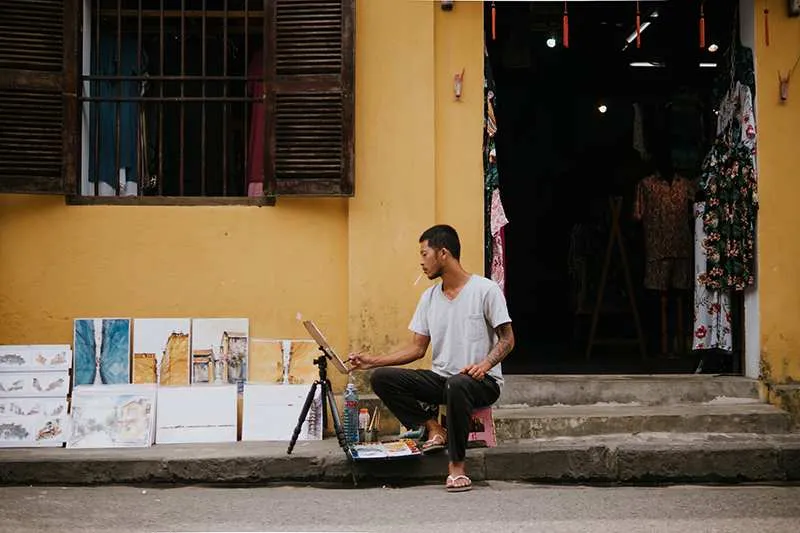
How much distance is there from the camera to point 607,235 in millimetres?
11914

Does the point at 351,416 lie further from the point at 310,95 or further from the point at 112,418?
the point at 310,95

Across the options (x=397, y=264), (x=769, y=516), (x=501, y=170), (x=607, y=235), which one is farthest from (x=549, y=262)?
(x=769, y=516)

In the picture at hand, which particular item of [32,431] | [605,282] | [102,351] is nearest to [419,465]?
[102,351]

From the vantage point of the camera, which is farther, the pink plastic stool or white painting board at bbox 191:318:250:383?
white painting board at bbox 191:318:250:383

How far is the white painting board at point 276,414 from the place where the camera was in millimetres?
7512

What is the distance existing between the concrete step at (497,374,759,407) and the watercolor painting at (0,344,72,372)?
134 inches

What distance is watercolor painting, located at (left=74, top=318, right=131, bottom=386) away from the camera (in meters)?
7.75

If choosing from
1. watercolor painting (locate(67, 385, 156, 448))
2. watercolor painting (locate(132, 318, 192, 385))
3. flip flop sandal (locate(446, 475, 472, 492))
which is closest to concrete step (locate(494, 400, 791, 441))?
flip flop sandal (locate(446, 475, 472, 492))

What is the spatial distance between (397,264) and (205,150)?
1.88 m

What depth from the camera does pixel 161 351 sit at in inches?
307

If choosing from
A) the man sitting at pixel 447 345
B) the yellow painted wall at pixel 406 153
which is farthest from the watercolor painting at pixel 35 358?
Result: the man sitting at pixel 447 345

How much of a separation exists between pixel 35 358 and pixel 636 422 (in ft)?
15.1

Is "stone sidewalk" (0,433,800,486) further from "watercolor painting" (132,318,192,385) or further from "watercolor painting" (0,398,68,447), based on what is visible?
"watercolor painting" (132,318,192,385)

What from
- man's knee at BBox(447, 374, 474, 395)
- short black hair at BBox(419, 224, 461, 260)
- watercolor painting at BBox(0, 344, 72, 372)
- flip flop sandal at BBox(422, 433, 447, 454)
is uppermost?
short black hair at BBox(419, 224, 461, 260)
